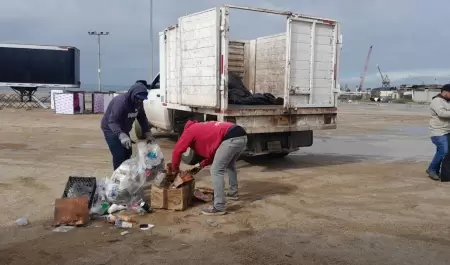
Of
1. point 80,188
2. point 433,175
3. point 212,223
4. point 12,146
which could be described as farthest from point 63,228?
point 12,146

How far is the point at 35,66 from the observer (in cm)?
2591

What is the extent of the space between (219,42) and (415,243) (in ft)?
15.0

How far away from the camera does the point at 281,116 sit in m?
8.57

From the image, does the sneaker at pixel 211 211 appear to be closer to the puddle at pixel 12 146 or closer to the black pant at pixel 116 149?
the black pant at pixel 116 149

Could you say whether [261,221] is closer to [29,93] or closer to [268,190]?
[268,190]

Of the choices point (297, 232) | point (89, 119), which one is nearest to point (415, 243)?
point (297, 232)

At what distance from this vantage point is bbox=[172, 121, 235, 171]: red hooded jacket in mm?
5492

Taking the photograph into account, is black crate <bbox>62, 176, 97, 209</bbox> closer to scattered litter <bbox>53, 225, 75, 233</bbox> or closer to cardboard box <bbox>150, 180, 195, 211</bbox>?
scattered litter <bbox>53, 225, 75, 233</bbox>

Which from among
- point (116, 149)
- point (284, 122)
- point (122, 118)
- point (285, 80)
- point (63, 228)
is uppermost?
point (285, 80)

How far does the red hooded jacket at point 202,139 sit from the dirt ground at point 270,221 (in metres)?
0.78

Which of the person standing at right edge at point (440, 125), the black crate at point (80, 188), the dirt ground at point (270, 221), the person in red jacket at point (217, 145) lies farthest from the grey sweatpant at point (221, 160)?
the person standing at right edge at point (440, 125)

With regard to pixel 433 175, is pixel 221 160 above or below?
above

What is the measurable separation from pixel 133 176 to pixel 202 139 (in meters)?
1.05

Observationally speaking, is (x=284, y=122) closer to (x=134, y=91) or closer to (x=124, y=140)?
(x=134, y=91)
